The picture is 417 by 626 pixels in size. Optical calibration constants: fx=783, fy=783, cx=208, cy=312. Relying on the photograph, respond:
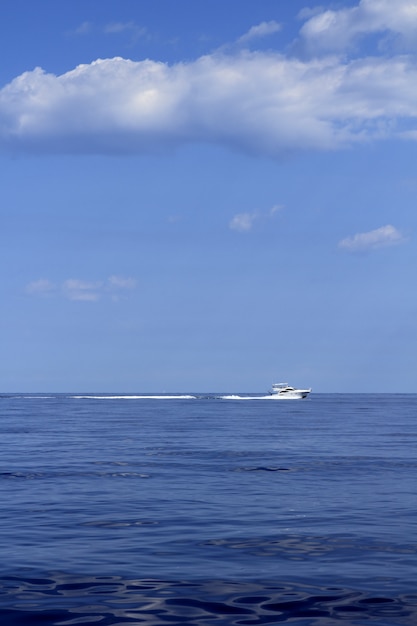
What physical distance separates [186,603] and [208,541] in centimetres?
645

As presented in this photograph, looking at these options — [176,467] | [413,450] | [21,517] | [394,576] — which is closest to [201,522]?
[21,517]

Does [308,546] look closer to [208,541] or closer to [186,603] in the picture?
[208,541]

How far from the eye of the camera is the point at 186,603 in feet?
53.7

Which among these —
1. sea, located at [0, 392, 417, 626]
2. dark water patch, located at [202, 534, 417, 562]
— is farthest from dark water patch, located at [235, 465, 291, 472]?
dark water patch, located at [202, 534, 417, 562]

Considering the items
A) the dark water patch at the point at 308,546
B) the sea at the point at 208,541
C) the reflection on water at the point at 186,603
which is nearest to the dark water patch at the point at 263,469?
the sea at the point at 208,541

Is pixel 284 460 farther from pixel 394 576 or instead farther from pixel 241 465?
pixel 394 576

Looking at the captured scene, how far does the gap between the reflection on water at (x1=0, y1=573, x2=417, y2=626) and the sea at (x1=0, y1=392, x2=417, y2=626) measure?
0.13 ft

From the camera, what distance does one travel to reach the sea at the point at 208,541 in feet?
52.6

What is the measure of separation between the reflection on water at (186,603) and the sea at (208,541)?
4 cm

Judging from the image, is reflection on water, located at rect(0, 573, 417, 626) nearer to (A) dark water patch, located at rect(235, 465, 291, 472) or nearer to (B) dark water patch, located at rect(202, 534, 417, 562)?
(B) dark water patch, located at rect(202, 534, 417, 562)

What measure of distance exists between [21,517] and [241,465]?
61.6 feet

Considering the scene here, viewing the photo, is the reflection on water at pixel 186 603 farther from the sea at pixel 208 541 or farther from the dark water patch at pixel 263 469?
the dark water patch at pixel 263 469

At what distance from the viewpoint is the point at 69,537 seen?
77.0ft

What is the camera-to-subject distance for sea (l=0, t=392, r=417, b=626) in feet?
52.6
